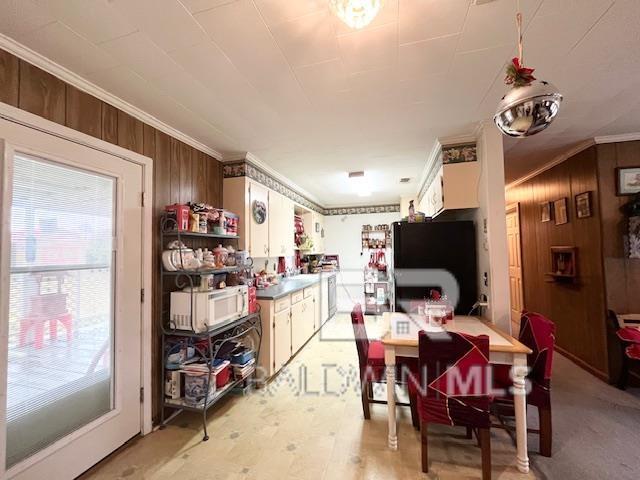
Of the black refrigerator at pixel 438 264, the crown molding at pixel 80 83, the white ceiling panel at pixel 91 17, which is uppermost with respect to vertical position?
the white ceiling panel at pixel 91 17

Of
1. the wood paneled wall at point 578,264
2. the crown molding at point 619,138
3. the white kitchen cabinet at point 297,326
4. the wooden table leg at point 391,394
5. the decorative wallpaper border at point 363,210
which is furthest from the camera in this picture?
the decorative wallpaper border at point 363,210

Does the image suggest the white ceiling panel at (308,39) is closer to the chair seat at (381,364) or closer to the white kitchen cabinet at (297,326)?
the chair seat at (381,364)

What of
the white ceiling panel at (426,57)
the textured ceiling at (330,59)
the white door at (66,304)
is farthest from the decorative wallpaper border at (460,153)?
the white door at (66,304)

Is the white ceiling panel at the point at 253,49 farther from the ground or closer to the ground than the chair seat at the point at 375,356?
farther from the ground

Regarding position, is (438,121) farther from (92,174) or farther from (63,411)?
(63,411)

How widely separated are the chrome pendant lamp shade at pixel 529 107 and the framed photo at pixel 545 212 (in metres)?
3.28

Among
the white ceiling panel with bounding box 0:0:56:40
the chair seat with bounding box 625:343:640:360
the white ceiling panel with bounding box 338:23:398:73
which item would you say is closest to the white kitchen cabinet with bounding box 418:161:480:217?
the white ceiling panel with bounding box 338:23:398:73

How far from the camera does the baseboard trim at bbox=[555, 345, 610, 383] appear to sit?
280cm

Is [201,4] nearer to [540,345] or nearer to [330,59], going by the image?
[330,59]

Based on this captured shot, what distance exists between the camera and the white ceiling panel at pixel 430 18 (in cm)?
124

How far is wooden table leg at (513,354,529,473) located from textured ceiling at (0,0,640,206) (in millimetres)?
1847

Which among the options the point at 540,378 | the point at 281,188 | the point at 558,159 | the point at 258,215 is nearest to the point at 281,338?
the point at 258,215

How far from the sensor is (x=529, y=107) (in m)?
1.13

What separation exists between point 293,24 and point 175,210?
5.22 ft
